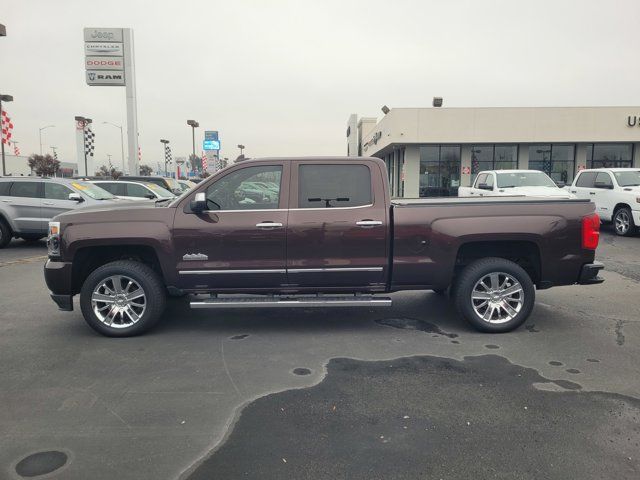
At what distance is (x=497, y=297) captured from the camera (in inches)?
216

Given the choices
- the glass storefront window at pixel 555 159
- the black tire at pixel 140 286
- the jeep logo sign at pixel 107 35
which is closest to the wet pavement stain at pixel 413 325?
the black tire at pixel 140 286

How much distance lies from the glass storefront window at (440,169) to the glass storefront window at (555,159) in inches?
183

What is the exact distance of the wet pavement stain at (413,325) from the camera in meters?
5.58

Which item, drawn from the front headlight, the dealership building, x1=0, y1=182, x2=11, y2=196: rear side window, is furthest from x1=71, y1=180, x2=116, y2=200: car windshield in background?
the dealership building

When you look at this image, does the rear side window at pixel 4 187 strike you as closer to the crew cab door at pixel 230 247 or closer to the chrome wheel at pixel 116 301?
the chrome wheel at pixel 116 301

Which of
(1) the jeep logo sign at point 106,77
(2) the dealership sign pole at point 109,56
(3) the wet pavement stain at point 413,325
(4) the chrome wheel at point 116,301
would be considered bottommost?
(3) the wet pavement stain at point 413,325

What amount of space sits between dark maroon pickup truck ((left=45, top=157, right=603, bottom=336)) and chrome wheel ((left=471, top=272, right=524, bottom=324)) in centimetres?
1

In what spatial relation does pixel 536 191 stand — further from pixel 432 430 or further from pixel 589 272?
pixel 432 430

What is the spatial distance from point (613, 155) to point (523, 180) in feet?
69.5

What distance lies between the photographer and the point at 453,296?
5.58 m

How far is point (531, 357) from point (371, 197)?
2.23 m

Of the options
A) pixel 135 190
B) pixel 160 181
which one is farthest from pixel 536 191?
pixel 160 181

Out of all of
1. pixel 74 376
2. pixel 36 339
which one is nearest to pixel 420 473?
pixel 74 376

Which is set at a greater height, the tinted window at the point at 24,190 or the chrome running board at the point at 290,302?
the tinted window at the point at 24,190
